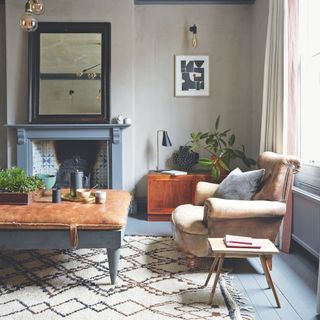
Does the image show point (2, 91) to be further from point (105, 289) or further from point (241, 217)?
point (241, 217)

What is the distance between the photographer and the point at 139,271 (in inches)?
113

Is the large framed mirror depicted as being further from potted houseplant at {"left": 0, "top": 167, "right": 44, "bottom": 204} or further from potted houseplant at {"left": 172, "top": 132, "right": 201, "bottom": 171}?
potted houseplant at {"left": 0, "top": 167, "right": 44, "bottom": 204}

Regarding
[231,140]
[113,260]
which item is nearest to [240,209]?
[113,260]

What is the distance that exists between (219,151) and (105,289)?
2.56 meters

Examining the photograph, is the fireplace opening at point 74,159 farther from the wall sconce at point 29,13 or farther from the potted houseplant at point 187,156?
the wall sconce at point 29,13

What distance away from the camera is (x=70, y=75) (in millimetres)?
4840

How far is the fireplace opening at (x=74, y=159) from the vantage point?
5.11 meters

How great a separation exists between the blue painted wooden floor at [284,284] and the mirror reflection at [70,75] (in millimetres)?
2821

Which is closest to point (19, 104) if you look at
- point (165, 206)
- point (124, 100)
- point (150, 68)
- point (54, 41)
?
point (54, 41)

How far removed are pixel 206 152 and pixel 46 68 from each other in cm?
235

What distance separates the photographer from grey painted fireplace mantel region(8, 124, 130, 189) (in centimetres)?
475

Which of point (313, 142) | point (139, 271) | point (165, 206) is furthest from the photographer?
point (165, 206)

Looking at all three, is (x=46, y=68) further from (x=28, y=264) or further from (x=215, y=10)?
(x=28, y=264)

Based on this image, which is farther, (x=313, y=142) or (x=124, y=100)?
(x=124, y=100)
